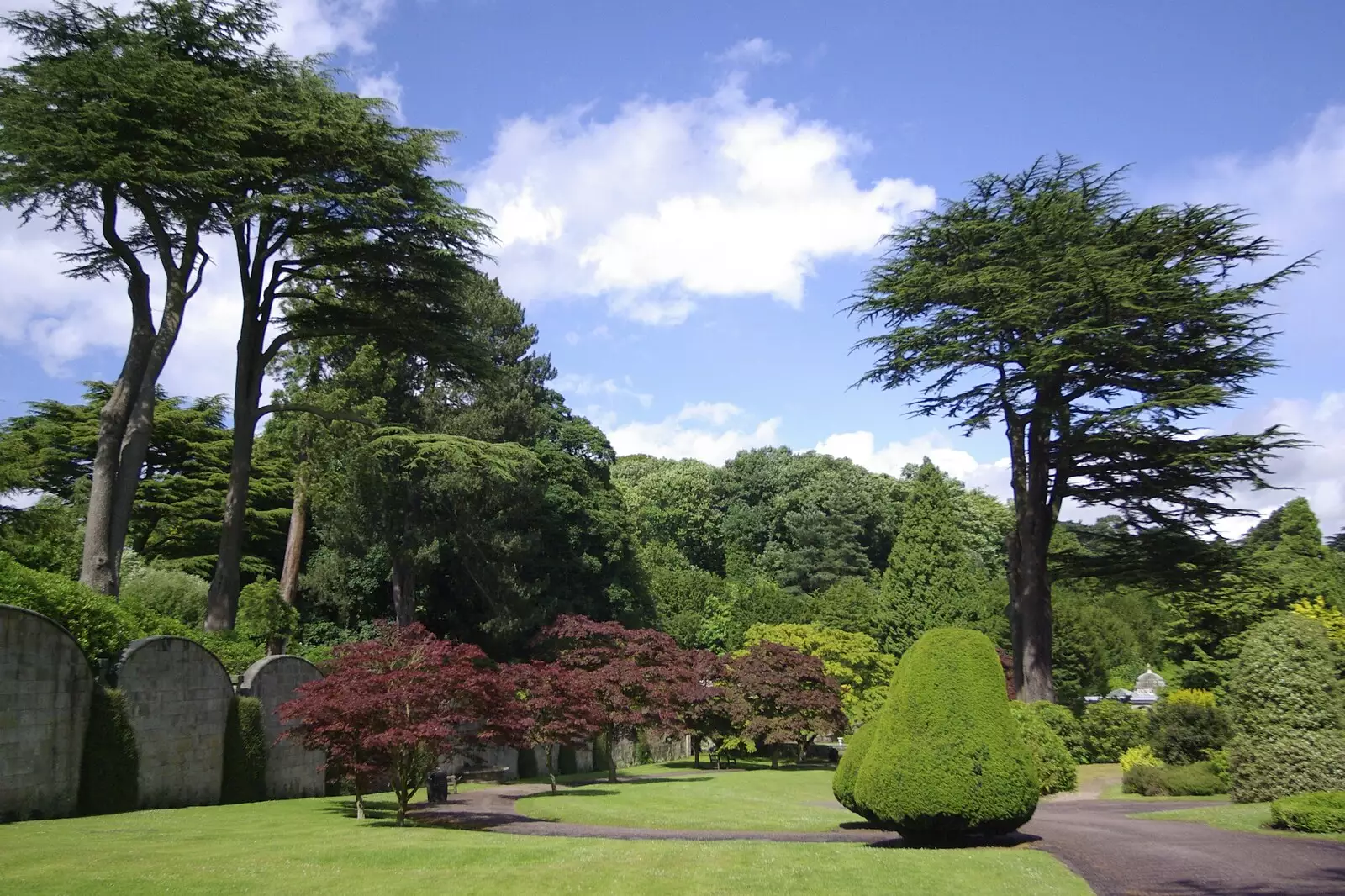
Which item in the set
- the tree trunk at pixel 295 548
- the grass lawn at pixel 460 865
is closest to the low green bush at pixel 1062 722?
the grass lawn at pixel 460 865

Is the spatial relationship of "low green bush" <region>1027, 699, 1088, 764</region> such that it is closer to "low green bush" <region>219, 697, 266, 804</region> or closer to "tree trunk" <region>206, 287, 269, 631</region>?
"low green bush" <region>219, 697, 266, 804</region>

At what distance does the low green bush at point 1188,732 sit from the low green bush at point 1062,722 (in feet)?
7.97

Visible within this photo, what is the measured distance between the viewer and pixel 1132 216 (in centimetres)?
2839

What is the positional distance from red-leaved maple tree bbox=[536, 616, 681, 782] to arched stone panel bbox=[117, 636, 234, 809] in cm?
924

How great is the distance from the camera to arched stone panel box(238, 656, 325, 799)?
67.3ft

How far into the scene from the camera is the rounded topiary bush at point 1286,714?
16.5 meters

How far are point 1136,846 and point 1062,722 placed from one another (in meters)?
15.7

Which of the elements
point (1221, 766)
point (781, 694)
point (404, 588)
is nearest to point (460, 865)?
point (1221, 766)

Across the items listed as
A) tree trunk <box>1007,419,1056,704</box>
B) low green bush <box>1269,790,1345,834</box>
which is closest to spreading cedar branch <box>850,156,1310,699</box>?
tree trunk <box>1007,419,1056,704</box>

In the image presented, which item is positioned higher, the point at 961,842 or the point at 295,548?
the point at 295,548

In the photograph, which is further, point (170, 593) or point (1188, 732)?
point (170, 593)

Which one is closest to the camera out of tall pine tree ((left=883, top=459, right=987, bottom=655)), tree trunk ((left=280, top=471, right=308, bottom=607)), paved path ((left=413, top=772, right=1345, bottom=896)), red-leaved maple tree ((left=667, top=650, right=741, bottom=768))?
paved path ((left=413, top=772, right=1345, bottom=896))

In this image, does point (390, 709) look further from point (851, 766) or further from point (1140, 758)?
point (1140, 758)

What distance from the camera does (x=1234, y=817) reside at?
1611cm
